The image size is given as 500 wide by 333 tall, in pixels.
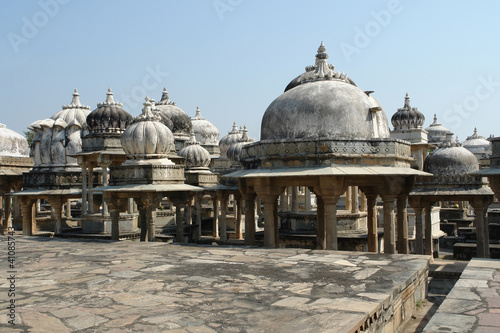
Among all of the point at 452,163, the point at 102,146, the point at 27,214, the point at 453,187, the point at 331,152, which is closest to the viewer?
the point at 331,152

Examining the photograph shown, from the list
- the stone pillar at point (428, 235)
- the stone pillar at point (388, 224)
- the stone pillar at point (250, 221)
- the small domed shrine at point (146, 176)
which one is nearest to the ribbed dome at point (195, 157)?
the small domed shrine at point (146, 176)

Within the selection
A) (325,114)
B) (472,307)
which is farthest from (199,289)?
(325,114)

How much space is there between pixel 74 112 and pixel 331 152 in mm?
17534

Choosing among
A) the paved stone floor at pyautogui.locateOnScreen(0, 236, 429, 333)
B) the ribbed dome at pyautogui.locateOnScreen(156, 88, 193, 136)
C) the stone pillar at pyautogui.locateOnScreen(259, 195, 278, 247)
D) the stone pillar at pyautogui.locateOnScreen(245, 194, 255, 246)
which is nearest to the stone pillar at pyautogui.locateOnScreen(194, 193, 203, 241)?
the ribbed dome at pyautogui.locateOnScreen(156, 88, 193, 136)

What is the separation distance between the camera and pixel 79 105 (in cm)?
2556

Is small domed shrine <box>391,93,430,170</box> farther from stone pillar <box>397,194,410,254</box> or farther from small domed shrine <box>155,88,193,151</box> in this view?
stone pillar <box>397,194,410,254</box>

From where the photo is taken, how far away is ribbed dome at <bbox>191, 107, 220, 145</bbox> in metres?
34.1

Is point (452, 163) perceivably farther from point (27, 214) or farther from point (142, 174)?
point (27, 214)

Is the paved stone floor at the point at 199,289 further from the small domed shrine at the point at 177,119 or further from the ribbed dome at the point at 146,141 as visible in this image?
the small domed shrine at the point at 177,119

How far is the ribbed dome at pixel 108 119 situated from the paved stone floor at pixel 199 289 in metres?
8.72

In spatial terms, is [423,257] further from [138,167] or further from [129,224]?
[129,224]

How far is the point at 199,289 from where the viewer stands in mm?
6664

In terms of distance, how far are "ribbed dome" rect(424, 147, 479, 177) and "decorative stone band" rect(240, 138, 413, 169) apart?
5.06m

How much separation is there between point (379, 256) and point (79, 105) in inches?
783
